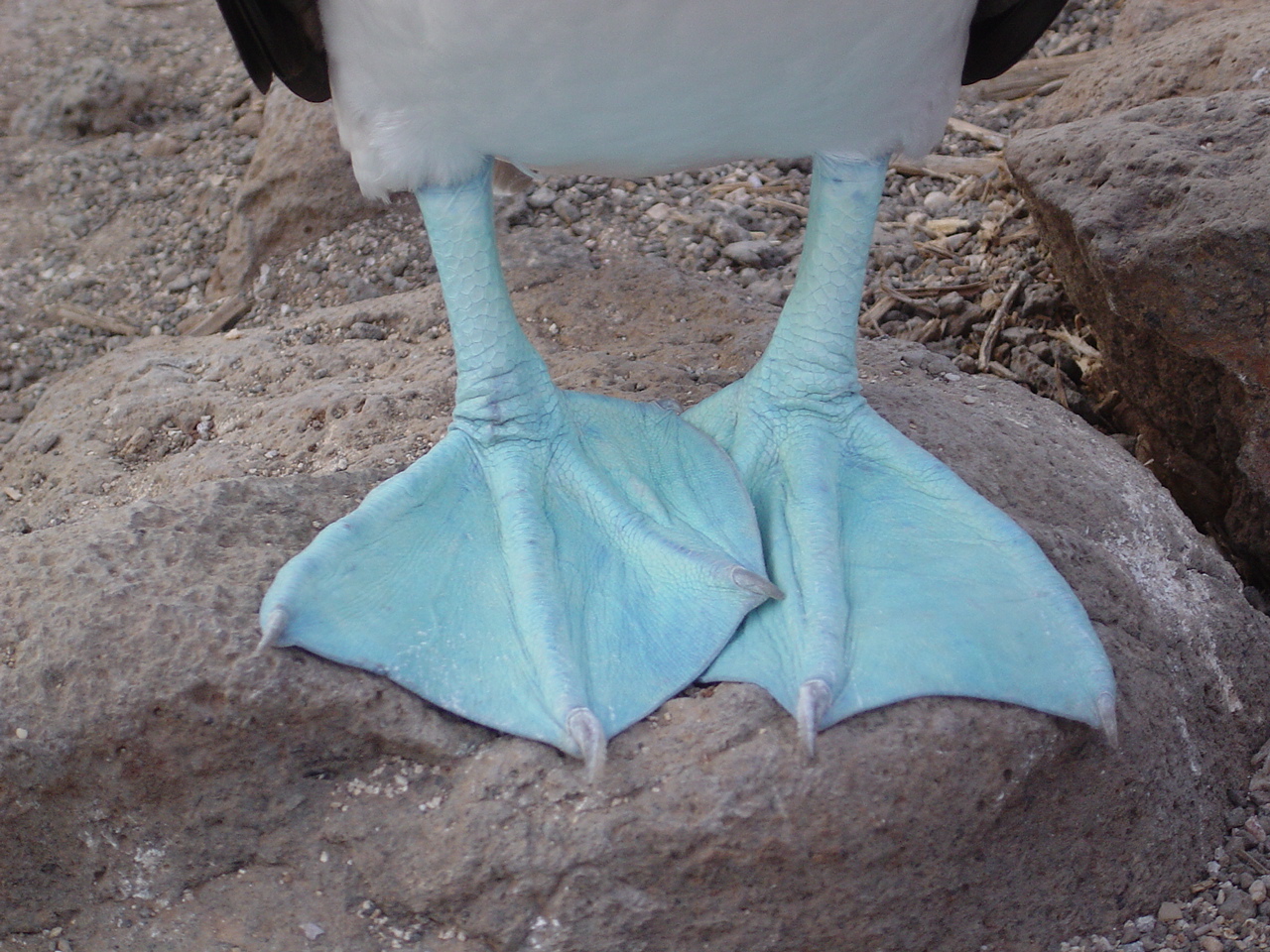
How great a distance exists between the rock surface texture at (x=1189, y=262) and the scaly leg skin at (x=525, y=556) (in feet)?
2.82

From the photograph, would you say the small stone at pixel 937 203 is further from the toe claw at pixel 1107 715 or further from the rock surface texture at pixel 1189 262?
the toe claw at pixel 1107 715

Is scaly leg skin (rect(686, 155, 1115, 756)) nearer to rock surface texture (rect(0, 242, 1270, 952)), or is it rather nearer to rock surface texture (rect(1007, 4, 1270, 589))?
rock surface texture (rect(0, 242, 1270, 952))

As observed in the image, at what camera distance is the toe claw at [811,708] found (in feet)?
Result: 4.93

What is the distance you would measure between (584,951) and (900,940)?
15.3 inches

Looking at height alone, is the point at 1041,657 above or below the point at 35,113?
above

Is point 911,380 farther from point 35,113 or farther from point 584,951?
point 35,113

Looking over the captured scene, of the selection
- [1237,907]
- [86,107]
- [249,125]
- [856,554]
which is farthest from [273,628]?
[86,107]

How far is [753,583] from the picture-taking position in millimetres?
1640

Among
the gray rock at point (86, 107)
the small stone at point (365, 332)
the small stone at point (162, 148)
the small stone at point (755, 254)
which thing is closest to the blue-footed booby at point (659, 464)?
the small stone at point (365, 332)

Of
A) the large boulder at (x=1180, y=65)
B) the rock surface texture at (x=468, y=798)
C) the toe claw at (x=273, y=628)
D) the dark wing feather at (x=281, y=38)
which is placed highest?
the dark wing feather at (x=281, y=38)

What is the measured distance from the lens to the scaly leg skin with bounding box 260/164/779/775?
158cm

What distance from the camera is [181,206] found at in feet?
12.8

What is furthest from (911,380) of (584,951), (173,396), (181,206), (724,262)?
(181,206)

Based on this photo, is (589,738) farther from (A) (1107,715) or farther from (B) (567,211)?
(B) (567,211)
